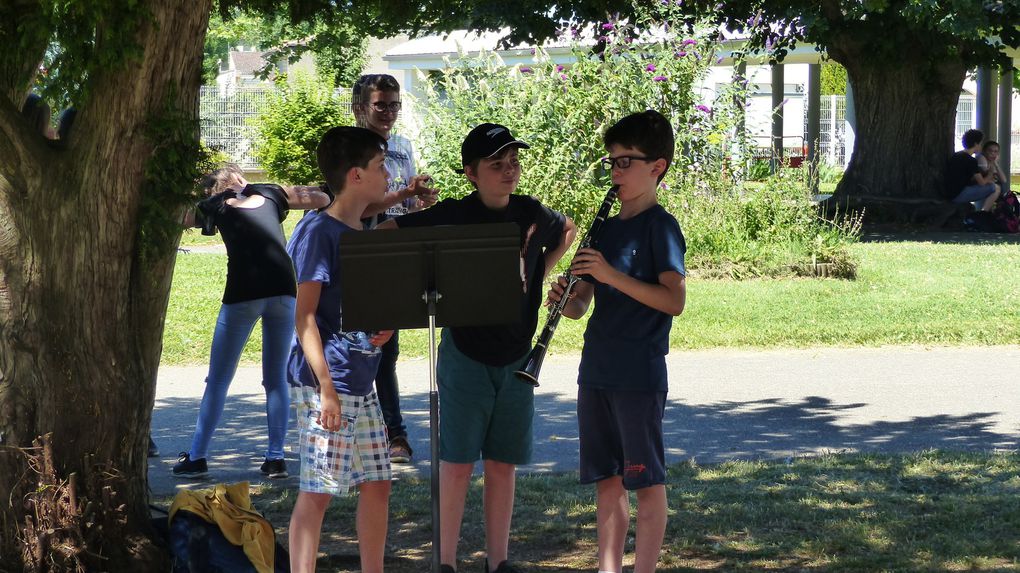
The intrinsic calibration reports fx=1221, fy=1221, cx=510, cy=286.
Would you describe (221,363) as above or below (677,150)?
below

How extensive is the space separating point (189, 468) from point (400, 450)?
40.7 inches

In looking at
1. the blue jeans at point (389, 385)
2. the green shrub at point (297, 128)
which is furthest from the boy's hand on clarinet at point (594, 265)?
the green shrub at point (297, 128)

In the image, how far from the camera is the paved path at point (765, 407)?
21.1ft

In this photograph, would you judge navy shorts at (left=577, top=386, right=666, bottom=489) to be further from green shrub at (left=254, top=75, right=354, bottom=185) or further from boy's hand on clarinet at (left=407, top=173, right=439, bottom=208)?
green shrub at (left=254, top=75, right=354, bottom=185)

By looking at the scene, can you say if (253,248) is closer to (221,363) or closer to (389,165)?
(221,363)

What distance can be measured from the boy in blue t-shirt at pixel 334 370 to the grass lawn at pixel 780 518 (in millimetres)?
706

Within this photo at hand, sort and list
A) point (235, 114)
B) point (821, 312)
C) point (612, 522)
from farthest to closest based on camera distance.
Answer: point (235, 114) < point (821, 312) < point (612, 522)

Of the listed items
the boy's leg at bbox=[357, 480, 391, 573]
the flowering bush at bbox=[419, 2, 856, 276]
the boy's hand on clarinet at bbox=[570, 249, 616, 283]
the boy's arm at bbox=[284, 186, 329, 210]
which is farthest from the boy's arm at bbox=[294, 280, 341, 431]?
the flowering bush at bbox=[419, 2, 856, 276]

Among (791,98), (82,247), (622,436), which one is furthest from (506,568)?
(791,98)

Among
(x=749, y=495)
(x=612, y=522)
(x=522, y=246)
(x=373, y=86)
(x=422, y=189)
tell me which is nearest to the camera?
(x=612, y=522)

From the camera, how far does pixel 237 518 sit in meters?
4.14

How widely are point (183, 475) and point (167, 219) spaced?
2.27 metres

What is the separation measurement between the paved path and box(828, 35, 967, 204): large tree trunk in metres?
9.32

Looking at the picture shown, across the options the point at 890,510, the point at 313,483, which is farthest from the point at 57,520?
the point at 890,510
